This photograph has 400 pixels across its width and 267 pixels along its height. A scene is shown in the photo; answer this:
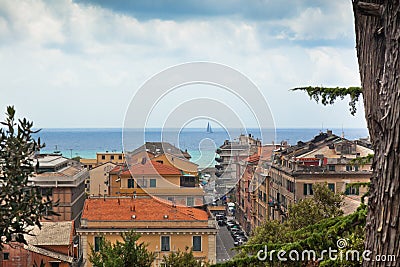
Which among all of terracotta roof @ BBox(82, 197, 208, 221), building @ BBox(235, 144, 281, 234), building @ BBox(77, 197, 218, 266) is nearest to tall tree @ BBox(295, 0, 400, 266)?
building @ BBox(77, 197, 218, 266)

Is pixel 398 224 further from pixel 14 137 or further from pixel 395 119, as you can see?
pixel 14 137

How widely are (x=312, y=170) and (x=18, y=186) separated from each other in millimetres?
28974

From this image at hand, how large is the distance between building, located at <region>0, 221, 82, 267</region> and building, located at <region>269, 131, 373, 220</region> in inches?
546

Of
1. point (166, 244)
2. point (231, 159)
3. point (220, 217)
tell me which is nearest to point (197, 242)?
point (166, 244)

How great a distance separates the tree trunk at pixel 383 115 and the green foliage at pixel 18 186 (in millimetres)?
4061

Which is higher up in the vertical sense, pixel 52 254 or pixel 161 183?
pixel 161 183

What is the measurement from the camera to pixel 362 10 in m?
3.08

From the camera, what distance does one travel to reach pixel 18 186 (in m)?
6.35

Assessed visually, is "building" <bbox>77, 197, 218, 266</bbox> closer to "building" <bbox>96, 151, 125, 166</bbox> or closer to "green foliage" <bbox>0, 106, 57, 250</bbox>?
"green foliage" <bbox>0, 106, 57, 250</bbox>

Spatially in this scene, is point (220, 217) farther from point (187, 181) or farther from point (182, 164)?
point (187, 181)

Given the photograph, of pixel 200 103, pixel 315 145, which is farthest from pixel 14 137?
pixel 315 145

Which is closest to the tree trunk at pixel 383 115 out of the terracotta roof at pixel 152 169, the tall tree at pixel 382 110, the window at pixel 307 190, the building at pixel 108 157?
the tall tree at pixel 382 110

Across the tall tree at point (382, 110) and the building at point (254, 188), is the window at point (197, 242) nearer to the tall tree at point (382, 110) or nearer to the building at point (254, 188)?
the building at point (254, 188)

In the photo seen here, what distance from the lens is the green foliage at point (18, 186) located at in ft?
20.1
